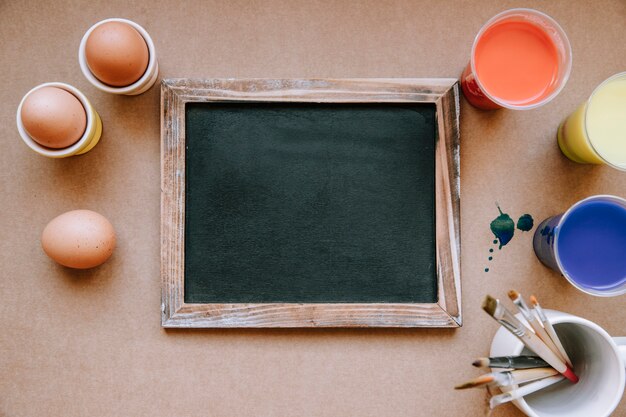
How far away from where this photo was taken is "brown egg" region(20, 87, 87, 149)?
60 cm

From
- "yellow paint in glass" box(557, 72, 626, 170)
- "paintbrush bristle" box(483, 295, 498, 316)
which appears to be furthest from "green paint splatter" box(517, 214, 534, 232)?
"paintbrush bristle" box(483, 295, 498, 316)

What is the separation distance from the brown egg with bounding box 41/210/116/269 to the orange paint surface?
518mm

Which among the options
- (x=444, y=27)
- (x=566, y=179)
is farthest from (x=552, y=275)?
(x=444, y=27)

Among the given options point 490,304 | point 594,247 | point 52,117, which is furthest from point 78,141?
point 594,247

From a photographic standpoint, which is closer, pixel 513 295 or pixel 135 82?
pixel 513 295

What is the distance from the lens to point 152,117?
0.70 meters

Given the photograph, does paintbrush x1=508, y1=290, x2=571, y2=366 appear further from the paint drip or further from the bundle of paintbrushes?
the paint drip

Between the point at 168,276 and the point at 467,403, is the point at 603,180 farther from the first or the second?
the point at 168,276

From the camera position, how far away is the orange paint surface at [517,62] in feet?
2.08

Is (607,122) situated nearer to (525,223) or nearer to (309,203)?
(525,223)

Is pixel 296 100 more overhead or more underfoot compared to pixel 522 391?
more overhead

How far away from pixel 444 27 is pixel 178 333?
1.83ft

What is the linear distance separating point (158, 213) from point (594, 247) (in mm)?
572

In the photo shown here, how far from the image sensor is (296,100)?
677 mm
